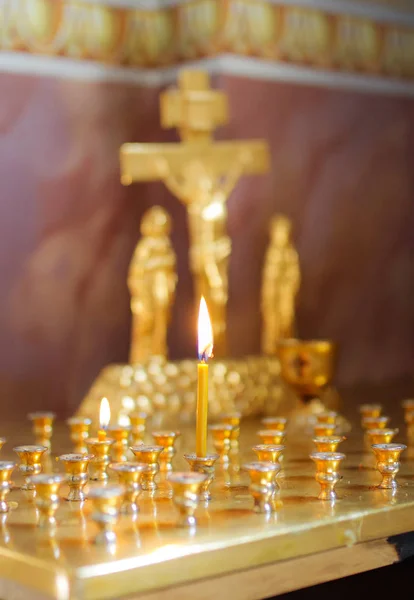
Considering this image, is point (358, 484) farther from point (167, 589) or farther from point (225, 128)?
point (225, 128)

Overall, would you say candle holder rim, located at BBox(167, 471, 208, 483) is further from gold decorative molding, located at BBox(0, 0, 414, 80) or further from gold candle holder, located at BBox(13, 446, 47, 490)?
gold decorative molding, located at BBox(0, 0, 414, 80)

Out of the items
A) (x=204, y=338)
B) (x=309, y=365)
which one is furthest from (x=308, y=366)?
(x=204, y=338)

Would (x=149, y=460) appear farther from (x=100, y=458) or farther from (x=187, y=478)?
(x=187, y=478)

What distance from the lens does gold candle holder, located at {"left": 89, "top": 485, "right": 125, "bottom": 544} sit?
2.99 feet

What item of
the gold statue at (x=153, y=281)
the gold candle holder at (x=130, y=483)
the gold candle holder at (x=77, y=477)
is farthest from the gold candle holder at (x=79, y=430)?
the gold statue at (x=153, y=281)

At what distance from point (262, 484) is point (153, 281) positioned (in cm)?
Result: 117

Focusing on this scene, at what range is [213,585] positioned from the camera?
92 cm


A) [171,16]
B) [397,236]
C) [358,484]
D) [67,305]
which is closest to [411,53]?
[397,236]

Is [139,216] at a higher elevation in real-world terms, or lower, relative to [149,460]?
higher

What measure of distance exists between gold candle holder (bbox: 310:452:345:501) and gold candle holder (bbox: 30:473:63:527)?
0.29m

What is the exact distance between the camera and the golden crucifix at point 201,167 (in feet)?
7.28

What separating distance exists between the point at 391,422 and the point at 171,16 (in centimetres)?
128

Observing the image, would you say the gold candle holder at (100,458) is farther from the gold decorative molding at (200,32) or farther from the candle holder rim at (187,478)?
the gold decorative molding at (200,32)

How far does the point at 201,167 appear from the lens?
2.23 m
